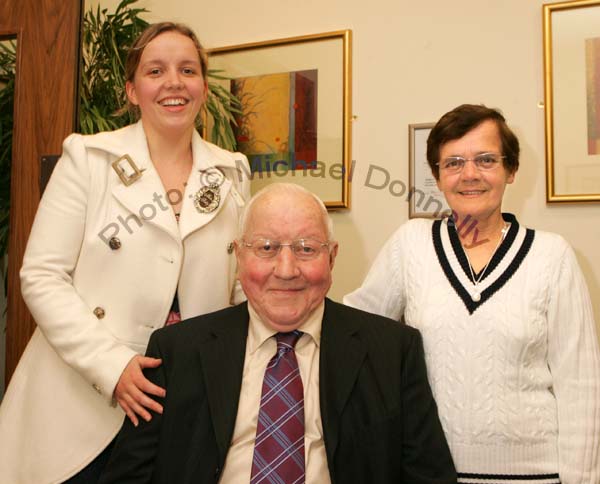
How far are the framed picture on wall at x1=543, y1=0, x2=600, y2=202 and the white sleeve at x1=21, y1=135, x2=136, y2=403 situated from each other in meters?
1.74

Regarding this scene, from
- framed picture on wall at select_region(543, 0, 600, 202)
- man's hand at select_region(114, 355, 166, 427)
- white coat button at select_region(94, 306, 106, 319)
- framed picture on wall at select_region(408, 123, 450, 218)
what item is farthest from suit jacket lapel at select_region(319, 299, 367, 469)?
framed picture on wall at select_region(543, 0, 600, 202)

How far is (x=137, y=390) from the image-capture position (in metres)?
1.54

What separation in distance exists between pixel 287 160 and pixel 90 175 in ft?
4.13

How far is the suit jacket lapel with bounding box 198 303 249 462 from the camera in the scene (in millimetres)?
1502

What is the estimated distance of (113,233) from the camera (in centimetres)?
172

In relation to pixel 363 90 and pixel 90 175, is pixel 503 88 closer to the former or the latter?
pixel 363 90

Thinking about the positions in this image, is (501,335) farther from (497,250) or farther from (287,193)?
(287,193)

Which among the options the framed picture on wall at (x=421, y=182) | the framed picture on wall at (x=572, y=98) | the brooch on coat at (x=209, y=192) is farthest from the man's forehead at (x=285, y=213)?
the framed picture on wall at (x=572, y=98)

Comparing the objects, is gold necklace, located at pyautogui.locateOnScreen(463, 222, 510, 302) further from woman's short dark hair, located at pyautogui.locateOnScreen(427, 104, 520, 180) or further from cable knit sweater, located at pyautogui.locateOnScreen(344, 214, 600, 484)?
woman's short dark hair, located at pyautogui.locateOnScreen(427, 104, 520, 180)

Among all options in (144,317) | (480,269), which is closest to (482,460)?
(480,269)

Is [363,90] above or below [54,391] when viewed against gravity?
above

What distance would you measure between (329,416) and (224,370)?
11.3 inches

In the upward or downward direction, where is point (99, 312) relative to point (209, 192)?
downward

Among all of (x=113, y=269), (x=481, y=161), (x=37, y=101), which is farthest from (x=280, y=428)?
(x=37, y=101)
